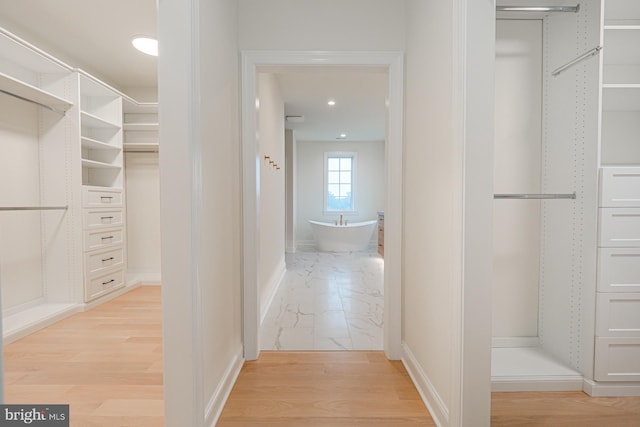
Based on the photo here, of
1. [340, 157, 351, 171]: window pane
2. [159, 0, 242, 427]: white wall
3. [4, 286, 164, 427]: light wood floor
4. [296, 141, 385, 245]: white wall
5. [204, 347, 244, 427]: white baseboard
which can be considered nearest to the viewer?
[159, 0, 242, 427]: white wall

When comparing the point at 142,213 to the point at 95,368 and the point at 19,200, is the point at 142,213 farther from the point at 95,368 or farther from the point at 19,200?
the point at 95,368

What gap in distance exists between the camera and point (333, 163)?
8516mm

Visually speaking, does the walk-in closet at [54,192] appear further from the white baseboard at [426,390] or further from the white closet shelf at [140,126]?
the white baseboard at [426,390]

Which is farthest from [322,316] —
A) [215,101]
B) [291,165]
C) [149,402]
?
[291,165]

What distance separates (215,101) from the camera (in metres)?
1.70

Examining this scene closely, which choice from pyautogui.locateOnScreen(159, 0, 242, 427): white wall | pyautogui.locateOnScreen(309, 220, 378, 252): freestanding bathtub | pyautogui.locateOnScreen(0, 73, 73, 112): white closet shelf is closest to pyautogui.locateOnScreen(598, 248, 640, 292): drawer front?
pyautogui.locateOnScreen(159, 0, 242, 427): white wall

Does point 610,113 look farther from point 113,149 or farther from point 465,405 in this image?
point 113,149

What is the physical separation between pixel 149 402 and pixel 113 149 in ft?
10.1

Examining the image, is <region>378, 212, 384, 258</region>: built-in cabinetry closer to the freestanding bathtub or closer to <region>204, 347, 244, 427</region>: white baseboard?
the freestanding bathtub

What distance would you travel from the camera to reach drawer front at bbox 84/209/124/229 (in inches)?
131

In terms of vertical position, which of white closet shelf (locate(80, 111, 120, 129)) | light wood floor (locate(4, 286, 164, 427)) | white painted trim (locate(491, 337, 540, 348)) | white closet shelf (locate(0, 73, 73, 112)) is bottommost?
light wood floor (locate(4, 286, 164, 427))

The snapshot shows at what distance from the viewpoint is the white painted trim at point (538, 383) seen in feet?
6.06

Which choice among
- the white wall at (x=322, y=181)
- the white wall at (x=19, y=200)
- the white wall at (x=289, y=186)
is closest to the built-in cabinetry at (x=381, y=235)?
the white wall at (x=322, y=181)

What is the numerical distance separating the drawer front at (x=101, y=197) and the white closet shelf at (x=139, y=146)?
647mm
